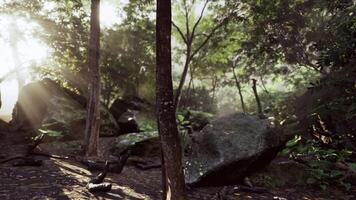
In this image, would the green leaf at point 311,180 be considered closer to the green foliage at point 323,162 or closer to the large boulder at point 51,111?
the green foliage at point 323,162

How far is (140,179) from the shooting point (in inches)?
400

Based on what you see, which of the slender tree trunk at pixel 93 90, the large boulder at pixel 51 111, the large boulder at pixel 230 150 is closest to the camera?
the large boulder at pixel 230 150

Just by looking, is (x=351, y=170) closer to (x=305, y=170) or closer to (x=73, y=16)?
(x=305, y=170)

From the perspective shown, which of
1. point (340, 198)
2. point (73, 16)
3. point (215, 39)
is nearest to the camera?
point (340, 198)

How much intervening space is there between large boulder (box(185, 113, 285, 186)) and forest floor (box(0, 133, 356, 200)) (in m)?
0.47

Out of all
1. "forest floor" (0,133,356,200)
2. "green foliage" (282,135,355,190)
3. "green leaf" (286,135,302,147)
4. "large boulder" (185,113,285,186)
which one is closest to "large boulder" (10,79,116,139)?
"forest floor" (0,133,356,200)

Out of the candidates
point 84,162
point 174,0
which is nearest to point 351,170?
point 84,162

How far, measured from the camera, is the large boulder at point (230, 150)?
31.1 ft

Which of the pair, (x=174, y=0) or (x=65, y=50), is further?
(x=174, y=0)

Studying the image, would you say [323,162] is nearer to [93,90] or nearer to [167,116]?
[167,116]

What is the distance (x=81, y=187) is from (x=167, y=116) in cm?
346

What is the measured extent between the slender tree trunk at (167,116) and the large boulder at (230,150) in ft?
11.3

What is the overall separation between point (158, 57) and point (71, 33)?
11.9 m

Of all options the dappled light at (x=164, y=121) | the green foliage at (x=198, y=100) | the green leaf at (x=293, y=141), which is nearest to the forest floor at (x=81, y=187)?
the dappled light at (x=164, y=121)
